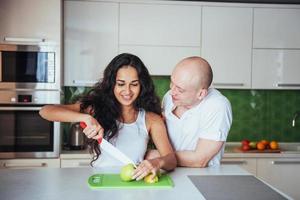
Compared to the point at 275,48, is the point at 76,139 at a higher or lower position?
lower

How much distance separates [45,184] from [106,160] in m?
0.39

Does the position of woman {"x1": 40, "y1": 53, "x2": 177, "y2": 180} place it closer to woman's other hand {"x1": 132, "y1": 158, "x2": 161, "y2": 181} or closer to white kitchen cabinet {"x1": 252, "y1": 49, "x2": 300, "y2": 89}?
woman's other hand {"x1": 132, "y1": 158, "x2": 161, "y2": 181}

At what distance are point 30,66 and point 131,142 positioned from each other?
1288mm

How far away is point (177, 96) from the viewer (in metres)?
1.62

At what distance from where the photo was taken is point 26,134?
264 cm

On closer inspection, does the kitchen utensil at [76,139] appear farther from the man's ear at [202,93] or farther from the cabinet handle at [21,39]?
the man's ear at [202,93]

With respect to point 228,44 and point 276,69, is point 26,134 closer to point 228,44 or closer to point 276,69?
point 228,44

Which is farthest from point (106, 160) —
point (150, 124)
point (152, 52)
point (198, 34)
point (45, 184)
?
point (198, 34)

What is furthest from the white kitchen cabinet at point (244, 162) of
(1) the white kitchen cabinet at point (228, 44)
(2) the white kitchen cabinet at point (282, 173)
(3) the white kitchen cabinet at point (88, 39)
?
(3) the white kitchen cabinet at point (88, 39)

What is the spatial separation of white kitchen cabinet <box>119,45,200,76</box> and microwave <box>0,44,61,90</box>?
623 mm

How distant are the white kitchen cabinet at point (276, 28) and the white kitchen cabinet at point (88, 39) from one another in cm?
116

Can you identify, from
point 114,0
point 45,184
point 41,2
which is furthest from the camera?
point 114,0

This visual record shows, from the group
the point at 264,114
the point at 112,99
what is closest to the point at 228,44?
the point at 264,114

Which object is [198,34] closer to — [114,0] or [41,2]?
[114,0]
